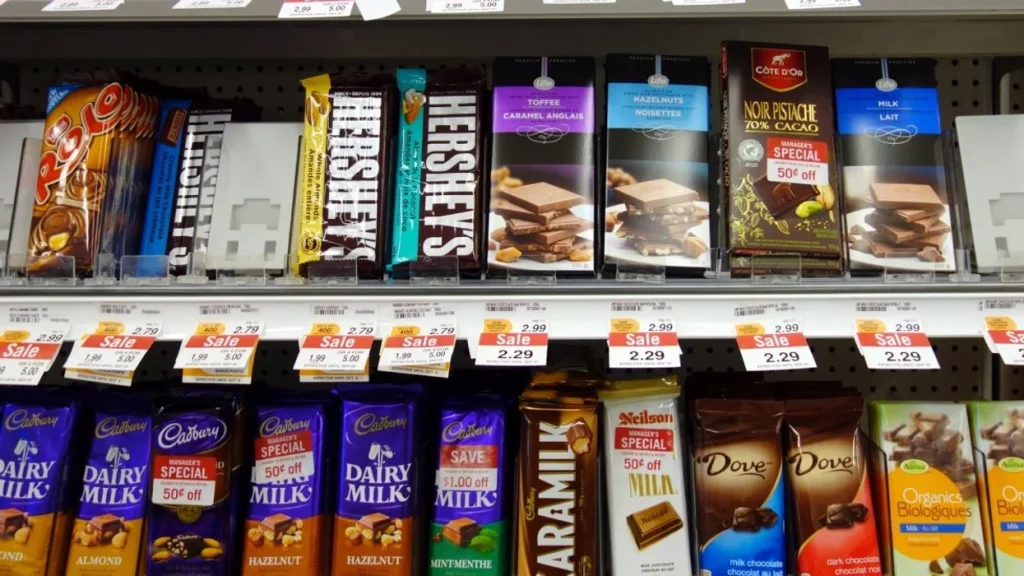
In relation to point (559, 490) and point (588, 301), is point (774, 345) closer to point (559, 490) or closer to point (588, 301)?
point (588, 301)

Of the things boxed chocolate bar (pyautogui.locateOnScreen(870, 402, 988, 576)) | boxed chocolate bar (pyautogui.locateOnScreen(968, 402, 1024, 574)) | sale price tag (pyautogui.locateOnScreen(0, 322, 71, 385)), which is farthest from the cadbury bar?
boxed chocolate bar (pyautogui.locateOnScreen(968, 402, 1024, 574))

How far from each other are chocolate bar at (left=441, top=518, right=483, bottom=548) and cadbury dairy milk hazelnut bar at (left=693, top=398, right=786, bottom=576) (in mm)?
378

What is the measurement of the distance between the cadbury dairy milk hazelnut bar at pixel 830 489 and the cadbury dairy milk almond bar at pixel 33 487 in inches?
49.6

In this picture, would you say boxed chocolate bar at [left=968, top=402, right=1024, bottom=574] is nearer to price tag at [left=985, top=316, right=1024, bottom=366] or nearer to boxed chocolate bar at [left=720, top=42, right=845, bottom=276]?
price tag at [left=985, top=316, right=1024, bottom=366]

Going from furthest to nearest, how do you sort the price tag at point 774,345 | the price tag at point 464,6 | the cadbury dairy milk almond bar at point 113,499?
the cadbury dairy milk almond bar at point 113,499
the price tag at point 464,6
the price tag at point 774,345

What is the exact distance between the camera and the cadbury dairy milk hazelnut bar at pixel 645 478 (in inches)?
47.8

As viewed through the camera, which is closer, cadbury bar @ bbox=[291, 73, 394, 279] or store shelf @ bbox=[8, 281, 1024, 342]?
store shelf @ bbox=[8, 281, 1024, 342]

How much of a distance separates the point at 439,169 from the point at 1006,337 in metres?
0.93

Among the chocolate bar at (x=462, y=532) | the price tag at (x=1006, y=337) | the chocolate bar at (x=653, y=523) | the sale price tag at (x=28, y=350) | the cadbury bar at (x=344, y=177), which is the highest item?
the cadbury bar at (x=344, y=177)

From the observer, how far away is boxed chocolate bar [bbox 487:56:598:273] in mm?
1223

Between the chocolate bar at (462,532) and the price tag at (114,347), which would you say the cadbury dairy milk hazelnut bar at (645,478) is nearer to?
the chocolate bar at (462,532)

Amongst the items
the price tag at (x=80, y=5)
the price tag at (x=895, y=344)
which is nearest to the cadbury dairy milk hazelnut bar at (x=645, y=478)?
the price tag at (x=895, y=344)

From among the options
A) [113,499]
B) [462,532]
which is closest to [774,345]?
[462,532]

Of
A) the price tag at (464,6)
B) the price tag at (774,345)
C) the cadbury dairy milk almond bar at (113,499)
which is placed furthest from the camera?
the cadbury dairy milk almond bar at (113,499)
